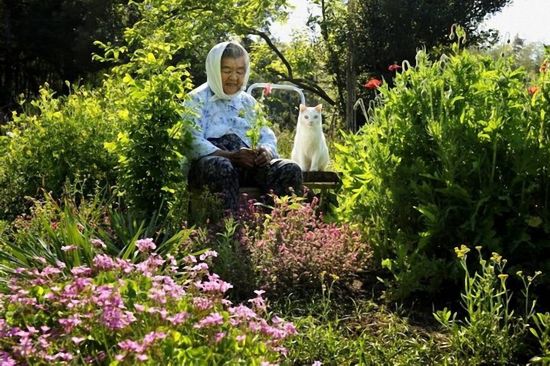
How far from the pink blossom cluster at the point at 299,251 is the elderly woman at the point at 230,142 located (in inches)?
17.8

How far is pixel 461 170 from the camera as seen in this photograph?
11.6 ft

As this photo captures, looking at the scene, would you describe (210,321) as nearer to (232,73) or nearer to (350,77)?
(232,73)

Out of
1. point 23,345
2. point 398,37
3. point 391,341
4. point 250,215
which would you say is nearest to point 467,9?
point 398,37

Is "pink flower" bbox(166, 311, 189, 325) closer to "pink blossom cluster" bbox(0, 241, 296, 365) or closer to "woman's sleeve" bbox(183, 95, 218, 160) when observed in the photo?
"pink blossom cluster" bbox(0, 241, 296, 365)

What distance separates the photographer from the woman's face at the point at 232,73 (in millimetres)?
5000

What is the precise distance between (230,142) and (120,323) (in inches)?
122

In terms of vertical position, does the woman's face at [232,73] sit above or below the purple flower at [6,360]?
above

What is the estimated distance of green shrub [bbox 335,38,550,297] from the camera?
343 centimetres

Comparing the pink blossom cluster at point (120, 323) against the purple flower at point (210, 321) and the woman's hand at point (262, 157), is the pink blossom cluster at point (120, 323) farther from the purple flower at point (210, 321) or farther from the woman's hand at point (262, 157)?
the woman's hand at point (262, 157)

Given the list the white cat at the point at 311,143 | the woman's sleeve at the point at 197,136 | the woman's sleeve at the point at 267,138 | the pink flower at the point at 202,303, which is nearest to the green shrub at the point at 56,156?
the woman's sleeve at the point at 197,136

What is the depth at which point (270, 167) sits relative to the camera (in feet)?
15.8

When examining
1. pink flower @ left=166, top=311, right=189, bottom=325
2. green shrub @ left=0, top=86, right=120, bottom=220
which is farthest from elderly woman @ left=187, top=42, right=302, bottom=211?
pink flower @ left=166, top=311, right=189, bottom=325

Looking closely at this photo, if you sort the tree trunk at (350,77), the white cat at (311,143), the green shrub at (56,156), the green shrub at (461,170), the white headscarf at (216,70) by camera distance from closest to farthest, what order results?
the green shrub at (461,170) → the white headscarf at (216,70) → the green shrub at (56,156) → the white cat at (311,143) → the tree trunk at (350,77)

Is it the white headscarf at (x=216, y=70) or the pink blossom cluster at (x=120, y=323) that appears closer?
the pink blossom cluster at (x=120, y=323)
